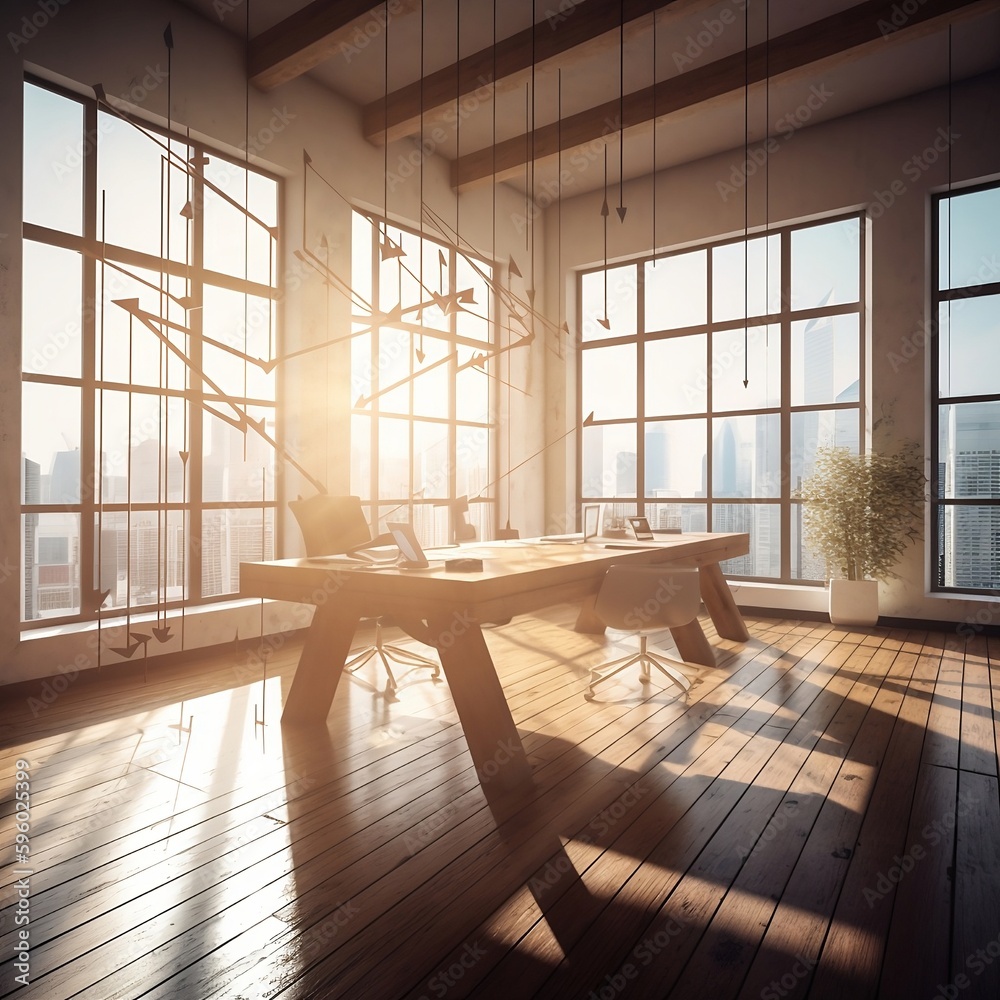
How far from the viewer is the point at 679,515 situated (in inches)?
285

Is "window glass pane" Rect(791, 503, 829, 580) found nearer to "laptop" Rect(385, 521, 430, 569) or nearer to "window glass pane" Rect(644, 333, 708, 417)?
"window glass pane" Rect(644, 333, 708, 417)

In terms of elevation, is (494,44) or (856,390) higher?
(494,44)

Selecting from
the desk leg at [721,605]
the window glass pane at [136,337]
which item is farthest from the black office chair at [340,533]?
the desk leg at [721,605]

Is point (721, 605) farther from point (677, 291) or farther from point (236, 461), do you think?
point (236, 461)

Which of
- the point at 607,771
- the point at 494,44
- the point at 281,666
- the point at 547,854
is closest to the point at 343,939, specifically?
the point at 547,854

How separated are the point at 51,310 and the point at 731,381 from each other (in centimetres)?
571

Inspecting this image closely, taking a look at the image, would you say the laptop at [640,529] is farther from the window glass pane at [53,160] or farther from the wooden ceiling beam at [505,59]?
the window glass pane at [53,160]

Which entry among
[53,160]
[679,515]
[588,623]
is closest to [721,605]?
[588,623]

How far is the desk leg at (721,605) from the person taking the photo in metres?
5.24

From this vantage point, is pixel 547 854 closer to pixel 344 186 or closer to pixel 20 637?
pixel 20 637

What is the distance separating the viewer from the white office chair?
11.7 feet

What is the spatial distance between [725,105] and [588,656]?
15.1 feet

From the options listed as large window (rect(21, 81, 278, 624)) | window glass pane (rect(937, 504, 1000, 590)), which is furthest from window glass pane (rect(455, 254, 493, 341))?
window glass pane (rect(937, 504, 1000, 590))

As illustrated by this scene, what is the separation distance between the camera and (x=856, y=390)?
6238 mm
